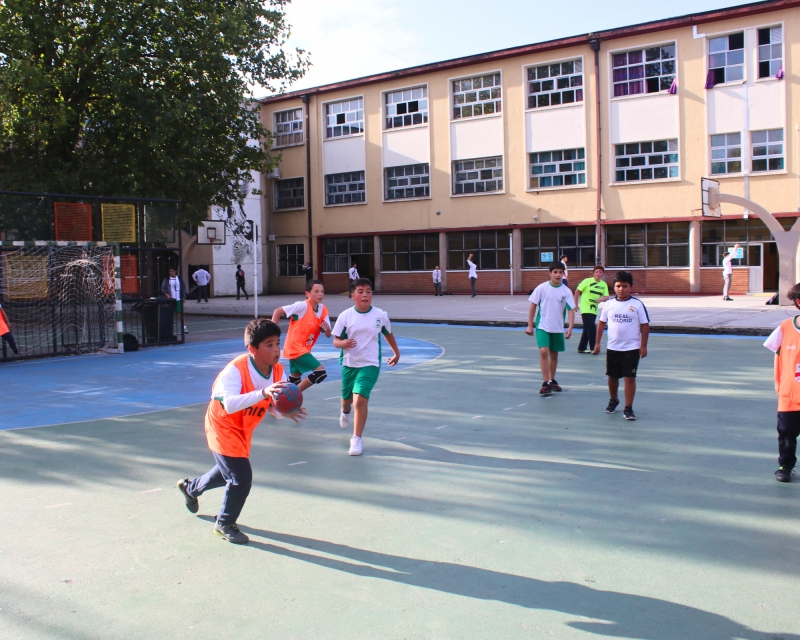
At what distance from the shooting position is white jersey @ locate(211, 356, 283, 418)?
471 cm

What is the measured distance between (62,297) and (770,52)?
90.1 ft

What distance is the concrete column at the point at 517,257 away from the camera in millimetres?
36750

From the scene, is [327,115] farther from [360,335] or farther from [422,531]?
[422,531]

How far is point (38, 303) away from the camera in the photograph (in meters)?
17.0

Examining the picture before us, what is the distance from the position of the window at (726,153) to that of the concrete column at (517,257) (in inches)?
352

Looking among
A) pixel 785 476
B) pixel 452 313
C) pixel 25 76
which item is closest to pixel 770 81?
pixel 452 313

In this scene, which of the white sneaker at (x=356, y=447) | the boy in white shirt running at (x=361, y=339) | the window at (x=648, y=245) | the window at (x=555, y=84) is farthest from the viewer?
the window at (x=555, y=84)

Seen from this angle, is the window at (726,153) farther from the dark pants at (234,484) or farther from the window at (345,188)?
the dark pants at (234,484)

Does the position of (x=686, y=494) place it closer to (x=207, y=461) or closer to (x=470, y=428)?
(x=470, y=428)

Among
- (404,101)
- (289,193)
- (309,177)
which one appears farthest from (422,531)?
(289,193)

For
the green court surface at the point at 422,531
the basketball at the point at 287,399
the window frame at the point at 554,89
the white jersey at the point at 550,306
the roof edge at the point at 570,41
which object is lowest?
the green court surface at the point at 422,531

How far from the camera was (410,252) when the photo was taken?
40281 mm

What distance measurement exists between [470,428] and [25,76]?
18939 mm

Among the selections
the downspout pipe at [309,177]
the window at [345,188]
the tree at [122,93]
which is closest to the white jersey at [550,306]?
the tree at [122,93]
